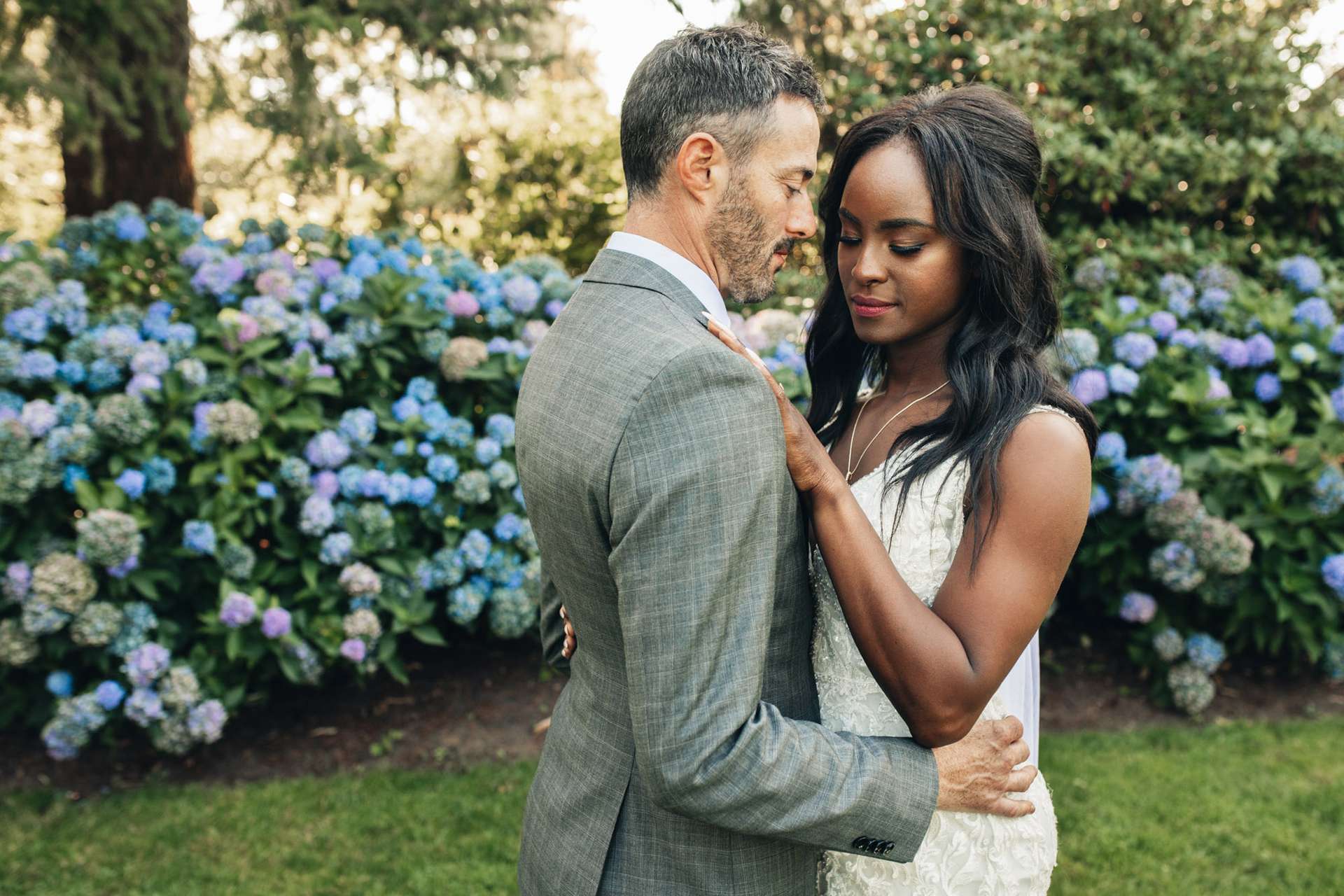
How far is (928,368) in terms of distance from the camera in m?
2.26

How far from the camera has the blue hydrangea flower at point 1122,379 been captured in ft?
15.0

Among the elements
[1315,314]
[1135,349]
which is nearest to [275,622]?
[1135,349]

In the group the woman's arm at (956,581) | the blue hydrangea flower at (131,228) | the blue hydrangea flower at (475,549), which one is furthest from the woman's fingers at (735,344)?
the blue hydrangea flower at (131,228)

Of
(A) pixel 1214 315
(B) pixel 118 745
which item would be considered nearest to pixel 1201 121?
(A) pixel 1214 315

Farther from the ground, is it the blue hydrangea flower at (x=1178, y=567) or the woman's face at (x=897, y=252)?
the woman's face at (x=897, y=252)

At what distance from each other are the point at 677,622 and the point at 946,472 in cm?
83

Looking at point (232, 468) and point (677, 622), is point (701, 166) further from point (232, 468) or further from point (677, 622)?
point (232, 468)

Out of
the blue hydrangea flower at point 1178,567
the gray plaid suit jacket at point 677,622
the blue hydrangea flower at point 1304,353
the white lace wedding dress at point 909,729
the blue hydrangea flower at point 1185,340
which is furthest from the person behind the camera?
the blue hydrangea flower at point 1185,340

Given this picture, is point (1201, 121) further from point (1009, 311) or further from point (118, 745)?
point (118, 745)

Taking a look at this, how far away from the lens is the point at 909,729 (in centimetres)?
189

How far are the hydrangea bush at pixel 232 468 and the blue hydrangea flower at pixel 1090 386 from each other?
261 centimetres

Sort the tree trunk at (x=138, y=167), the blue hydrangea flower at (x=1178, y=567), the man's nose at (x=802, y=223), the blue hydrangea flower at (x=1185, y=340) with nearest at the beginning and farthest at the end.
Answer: the man's nose at (x=802, y=223) < the blue hydrangea flower at (x=1178, y=567) < the blue hydrangea flower at (x=1185, y=340) < the tree trunk at (x=138, y=167)

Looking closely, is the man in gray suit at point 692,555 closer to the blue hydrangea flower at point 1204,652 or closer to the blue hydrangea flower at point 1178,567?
the blue hydrangea flower at point 1178,567

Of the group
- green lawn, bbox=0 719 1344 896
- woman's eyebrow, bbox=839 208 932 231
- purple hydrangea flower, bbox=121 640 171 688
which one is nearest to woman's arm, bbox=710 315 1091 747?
woman's eyebrow, bbox=839 208 932 231
